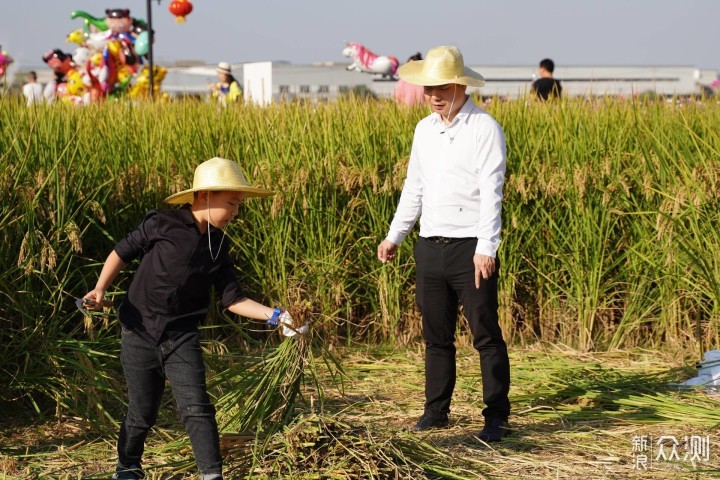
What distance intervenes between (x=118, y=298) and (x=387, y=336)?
65.1 inches

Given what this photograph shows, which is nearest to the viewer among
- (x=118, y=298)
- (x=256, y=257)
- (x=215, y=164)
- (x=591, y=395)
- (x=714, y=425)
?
(x=215, y=164)

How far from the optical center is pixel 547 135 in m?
6.07

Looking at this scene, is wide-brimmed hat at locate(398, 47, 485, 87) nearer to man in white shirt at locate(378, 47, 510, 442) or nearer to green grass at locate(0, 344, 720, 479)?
man in white shirt at locate(378, 47, 510, 442)

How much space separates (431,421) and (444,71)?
1.53 meters

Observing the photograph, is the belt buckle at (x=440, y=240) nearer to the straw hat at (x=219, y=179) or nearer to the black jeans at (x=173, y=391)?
the straw hat at (x=219, y=179)

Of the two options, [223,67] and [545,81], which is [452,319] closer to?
[545,81]

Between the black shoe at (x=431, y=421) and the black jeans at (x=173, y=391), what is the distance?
47.8 inches

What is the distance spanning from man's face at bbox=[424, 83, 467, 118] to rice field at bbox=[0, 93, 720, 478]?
3.69 ft

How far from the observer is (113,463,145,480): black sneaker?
3604 mm

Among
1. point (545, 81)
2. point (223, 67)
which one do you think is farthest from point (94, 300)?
point (223, 67)

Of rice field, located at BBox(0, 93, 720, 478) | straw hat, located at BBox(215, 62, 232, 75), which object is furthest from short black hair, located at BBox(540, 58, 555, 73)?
straw hat, located at BBox(215, 62, 232, 75)

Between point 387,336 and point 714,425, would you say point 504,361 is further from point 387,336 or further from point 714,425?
point 387,336

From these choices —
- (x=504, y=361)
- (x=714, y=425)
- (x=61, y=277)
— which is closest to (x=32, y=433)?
(x=61, y=277)

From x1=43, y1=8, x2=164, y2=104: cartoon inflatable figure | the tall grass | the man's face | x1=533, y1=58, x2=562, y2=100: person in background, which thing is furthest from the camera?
x1=43, y1=8, x2=164, y2=104: cartoon inflatable figure
